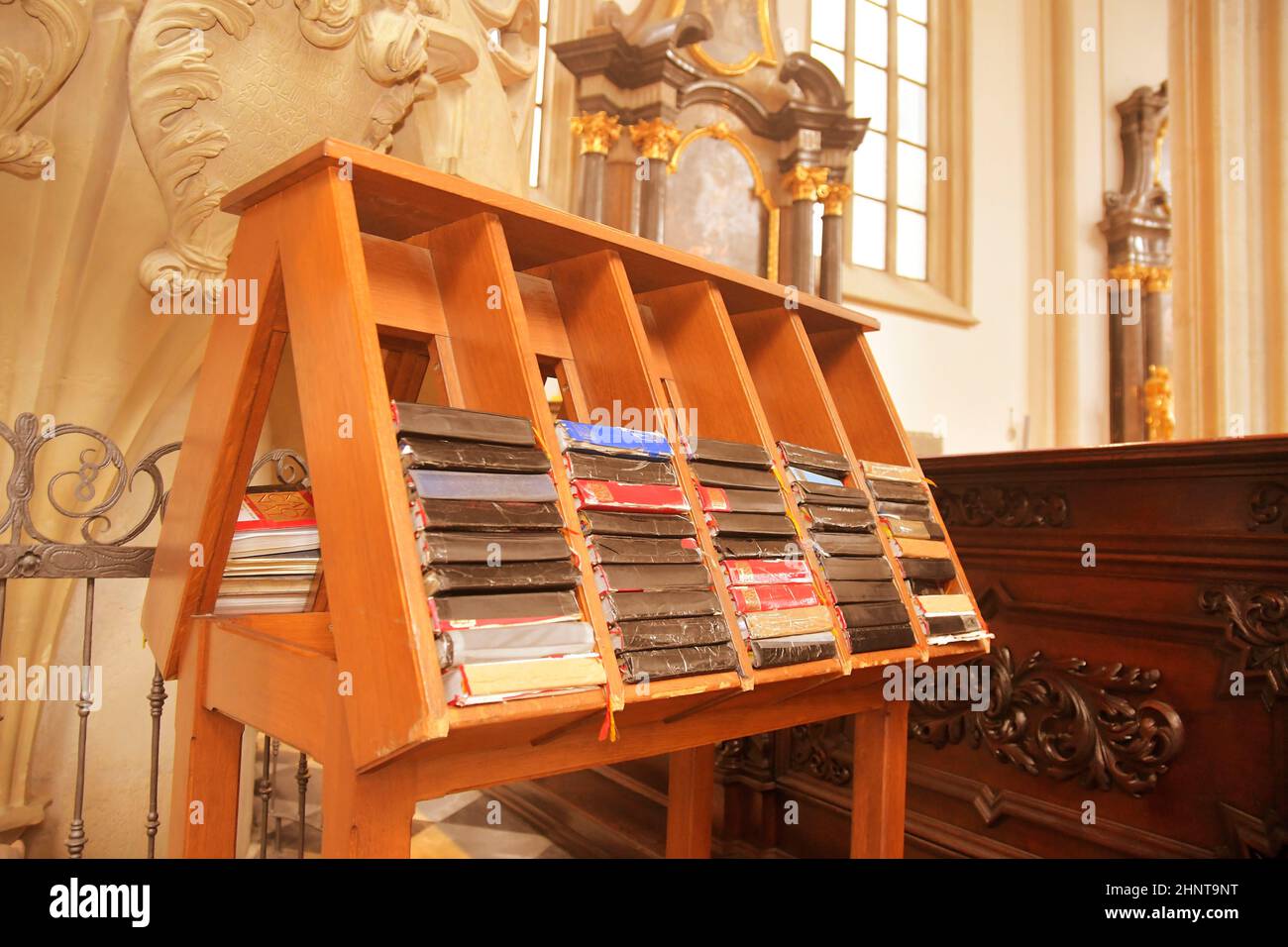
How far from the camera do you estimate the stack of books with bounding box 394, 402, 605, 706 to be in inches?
37.9

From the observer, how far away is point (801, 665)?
130cm

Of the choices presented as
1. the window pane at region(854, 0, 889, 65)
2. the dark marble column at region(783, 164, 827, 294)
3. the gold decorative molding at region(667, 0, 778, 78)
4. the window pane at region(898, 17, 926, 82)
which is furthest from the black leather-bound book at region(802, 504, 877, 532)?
the window pane at region(898, 17, 926, 82)

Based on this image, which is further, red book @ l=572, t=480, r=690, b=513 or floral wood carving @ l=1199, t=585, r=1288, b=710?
floral wood carving @ l=1199, t=585, r=1288, b=710

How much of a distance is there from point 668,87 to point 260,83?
4779 mm

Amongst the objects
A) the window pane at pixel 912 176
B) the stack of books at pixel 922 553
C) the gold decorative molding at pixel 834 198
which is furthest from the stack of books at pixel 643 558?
the window pane at pixel 912 176

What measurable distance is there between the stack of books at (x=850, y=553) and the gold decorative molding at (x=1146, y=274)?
8.70 m

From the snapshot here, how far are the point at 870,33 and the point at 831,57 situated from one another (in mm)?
609

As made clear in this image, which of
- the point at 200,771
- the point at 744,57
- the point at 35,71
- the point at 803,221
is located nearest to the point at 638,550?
the point at 200,771

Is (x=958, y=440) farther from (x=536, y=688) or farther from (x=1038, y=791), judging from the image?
(x=536, y=688)

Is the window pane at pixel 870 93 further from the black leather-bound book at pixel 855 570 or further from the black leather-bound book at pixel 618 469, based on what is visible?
the black leather-bound book at pixel 618 469

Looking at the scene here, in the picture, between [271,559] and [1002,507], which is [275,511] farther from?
[1002,507]

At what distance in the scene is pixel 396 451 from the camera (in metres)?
0.99

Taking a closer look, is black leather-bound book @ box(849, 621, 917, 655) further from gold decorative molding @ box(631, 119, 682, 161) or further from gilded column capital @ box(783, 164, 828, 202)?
gilded column capital @ box(783, 164, 828, 202)

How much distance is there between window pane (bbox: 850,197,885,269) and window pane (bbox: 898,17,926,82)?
142 centimetres
